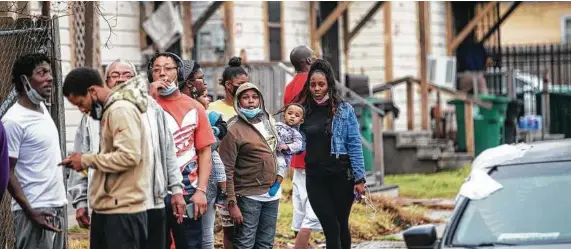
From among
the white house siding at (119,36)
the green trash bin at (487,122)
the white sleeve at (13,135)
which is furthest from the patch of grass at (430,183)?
the white sleeve at (13,135)

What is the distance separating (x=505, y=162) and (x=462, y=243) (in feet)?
2.70

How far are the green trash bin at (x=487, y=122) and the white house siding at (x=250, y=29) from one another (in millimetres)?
3744

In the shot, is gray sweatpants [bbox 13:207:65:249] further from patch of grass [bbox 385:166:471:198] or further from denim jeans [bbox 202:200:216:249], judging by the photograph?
patch of grass [bbox 385:166:471:198]

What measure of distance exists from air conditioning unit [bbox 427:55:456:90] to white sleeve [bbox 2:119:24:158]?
60.1ft

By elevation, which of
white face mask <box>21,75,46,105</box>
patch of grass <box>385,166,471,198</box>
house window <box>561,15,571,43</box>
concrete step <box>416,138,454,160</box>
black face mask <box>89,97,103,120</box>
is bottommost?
patch of grass <box>385,166,471,198</box>

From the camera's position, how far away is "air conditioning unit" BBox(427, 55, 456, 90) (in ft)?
84.6

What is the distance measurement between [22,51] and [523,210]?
3.95m

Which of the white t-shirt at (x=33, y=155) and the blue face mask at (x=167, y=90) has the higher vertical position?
the blue face mask at (x=167, y=90)

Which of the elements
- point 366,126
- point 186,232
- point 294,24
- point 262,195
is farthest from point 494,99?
point 186,232

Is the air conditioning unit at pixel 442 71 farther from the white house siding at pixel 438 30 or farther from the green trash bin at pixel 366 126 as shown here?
the green trash bin at pixel 366 126

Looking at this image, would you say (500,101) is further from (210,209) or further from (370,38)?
(210,209)

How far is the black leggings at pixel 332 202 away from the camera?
33.3 ft

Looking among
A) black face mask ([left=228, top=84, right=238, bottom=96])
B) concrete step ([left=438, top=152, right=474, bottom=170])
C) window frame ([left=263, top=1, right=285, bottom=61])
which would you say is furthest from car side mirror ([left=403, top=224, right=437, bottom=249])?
concrete step ([left=438, top=152, right=474, bottom=170])

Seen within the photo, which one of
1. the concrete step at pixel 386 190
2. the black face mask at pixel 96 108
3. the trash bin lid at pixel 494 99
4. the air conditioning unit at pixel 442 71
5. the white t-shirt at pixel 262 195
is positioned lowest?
the concrete step at pixel 386 190
